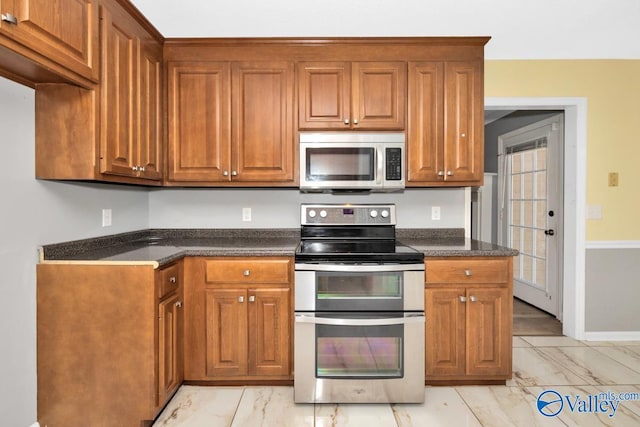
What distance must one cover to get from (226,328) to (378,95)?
6.11 ft

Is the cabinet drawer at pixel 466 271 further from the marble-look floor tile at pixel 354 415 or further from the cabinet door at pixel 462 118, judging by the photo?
the marble-look floor tile at pixel 354 415

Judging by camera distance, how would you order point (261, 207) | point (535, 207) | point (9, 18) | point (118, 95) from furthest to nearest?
point (535, 207), point (261, 207), point (118, 95), point (9, 18)

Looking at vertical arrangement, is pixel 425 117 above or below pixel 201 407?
above

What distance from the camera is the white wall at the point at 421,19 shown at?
247cm

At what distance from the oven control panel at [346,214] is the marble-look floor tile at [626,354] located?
1.99 m

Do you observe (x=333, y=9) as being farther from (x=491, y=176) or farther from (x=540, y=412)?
(x=491, y=176)

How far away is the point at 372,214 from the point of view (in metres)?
2.97

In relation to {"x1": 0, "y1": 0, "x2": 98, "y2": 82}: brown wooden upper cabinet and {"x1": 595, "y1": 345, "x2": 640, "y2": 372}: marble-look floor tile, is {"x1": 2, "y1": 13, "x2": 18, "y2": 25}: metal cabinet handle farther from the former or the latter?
{"x1": 595, "y1": 345, "x2": 640, "y2": 372}: marble-look floor tile

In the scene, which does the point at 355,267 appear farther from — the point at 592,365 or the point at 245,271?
the point at 592,365

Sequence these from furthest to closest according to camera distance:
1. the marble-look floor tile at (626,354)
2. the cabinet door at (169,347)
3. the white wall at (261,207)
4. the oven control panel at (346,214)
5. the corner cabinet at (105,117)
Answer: the white wall at (261,207) < the oven control panel at (346,214) < the marble-look floor tile at (626,354) < the cabinet door at (169,347) < the corner cabinet at (105,117)

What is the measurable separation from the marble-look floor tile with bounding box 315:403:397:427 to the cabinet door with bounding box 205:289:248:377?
0.57 m

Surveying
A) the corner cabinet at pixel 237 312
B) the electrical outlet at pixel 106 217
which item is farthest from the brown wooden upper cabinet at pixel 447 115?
the electrical outlet at pixel 106 217

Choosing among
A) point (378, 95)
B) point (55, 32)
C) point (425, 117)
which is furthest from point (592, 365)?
point (55, 32)

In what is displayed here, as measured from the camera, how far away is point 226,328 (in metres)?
2.41
